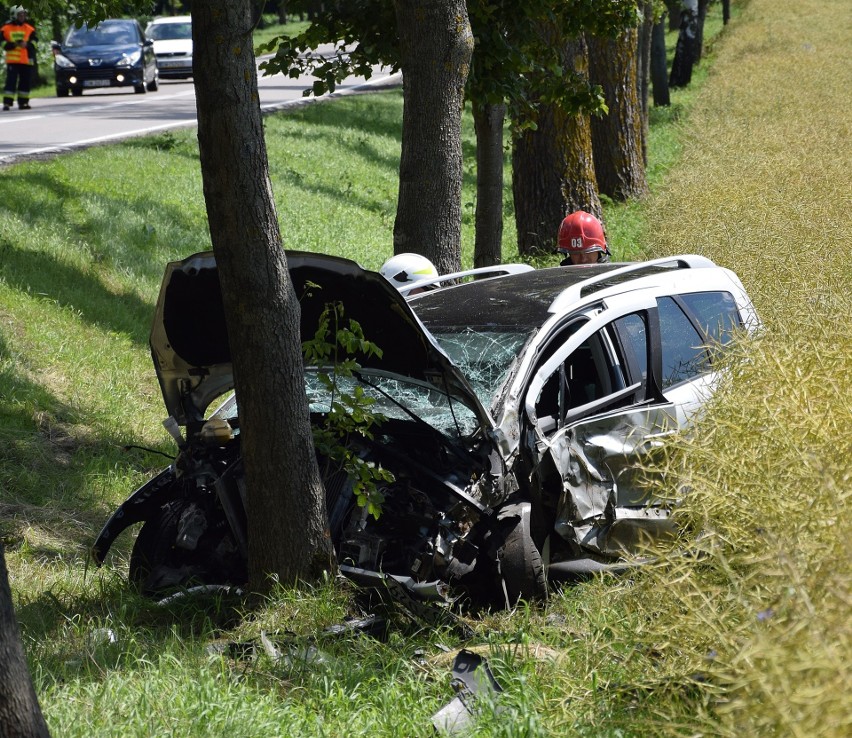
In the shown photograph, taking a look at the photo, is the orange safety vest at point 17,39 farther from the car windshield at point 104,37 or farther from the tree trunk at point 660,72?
the tree trunk at point 660,72

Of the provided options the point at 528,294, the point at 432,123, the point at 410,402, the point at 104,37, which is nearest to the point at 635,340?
the point at 528,294

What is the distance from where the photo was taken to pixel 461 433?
5.18m

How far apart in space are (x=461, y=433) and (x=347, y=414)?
55 centimetres

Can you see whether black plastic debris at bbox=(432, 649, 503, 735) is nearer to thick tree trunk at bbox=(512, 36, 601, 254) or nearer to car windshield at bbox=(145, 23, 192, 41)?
thick tree trunk at bbox=(512, 36, 601, 254)

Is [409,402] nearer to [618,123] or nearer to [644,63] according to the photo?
[618,123]

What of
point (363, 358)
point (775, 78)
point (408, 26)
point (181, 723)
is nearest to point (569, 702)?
point (181, 723)

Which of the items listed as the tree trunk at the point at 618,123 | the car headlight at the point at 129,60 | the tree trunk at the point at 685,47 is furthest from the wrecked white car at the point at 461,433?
the tree trunk at the point at 685,47

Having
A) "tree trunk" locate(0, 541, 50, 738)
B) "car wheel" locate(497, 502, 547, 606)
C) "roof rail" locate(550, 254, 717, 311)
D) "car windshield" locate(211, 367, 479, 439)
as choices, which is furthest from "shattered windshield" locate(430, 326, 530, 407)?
"tree trunk" locate(0, 541, 50, 738)

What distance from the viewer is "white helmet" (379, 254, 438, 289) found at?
7.31 meters

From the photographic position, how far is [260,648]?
458 cm

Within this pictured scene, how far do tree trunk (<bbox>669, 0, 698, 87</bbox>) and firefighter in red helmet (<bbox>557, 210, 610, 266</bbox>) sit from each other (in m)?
31.3

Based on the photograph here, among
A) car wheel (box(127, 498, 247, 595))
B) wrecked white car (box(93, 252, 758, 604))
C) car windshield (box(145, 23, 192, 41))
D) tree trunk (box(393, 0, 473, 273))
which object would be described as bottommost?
car wheel (box(127, 498, 247, 595))

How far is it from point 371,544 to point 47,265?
6716 mm

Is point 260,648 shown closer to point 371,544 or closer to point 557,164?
point 371,544
